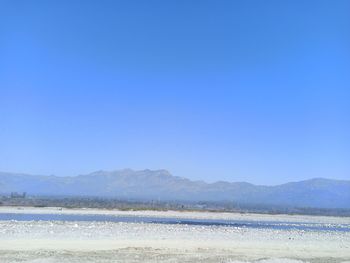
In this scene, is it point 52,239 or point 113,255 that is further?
point 52,239

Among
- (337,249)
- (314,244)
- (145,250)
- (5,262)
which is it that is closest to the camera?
(5,262)

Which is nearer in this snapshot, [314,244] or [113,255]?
[113,255]

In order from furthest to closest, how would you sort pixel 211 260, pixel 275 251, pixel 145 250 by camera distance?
pixel 275 251 < pixel 145 250 < pixel 211 260

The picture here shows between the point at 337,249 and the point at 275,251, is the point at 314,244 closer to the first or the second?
the point at 337,249

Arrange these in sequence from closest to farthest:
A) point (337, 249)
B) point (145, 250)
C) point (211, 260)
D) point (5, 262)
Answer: point (5, 262)
point (211, 260)
point (145, 250)
point (337, 249)

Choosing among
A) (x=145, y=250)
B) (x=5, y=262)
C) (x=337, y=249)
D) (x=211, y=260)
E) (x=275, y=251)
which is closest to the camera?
(x=5, y=262)

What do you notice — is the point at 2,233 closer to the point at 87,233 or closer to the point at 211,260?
the point at 87,233

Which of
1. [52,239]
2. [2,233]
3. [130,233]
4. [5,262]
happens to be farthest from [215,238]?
[5,262]

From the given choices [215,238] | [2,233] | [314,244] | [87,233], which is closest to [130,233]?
[87,233]

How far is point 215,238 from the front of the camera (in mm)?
30125

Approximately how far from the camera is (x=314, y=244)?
2956cm

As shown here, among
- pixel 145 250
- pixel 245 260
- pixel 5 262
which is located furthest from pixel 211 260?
pixel 5 262

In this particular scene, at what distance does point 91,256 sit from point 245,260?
6.97 m

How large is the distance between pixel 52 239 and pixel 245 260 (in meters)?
11.8
